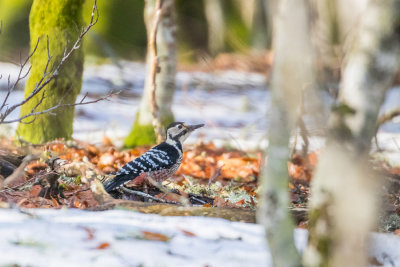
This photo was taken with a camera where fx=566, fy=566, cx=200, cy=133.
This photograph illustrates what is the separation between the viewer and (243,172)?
6527 millimetres

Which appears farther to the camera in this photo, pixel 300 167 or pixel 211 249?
pixel 300 167

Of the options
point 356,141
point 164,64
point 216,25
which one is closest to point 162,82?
point 164,64

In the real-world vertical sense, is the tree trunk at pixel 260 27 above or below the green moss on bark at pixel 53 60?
above

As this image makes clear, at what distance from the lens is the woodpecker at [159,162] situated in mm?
4974

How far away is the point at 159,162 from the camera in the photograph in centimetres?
545

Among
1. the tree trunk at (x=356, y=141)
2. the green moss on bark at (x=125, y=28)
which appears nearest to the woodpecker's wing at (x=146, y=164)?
→ the tree trunk at (x=356, y=141)

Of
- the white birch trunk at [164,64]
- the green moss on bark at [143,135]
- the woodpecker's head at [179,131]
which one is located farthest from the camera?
the green moss on bark at [143,135]

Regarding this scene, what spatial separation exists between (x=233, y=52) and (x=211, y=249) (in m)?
22.3

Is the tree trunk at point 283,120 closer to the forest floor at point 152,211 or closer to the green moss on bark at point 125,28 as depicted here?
the forest floor at point 152,211

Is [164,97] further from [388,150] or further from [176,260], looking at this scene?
[176,260]

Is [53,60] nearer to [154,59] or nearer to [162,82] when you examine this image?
[154,59]

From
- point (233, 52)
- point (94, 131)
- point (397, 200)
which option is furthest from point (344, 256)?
point (233, 52)

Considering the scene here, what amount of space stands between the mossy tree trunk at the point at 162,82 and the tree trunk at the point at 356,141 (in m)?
5.00

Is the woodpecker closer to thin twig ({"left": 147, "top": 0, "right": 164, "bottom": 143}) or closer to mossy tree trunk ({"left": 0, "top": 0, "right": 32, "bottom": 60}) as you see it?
thin twig ({"left": 147, "top": 0, "right": 164, "bottom": 143})
